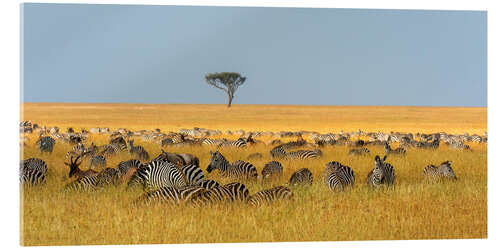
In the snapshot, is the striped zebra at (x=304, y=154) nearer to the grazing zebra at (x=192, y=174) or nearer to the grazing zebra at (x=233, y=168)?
the grazing zebra at (x=233, y=168)

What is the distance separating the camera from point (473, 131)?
10.8 m

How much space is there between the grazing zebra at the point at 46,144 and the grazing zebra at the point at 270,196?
161 inches

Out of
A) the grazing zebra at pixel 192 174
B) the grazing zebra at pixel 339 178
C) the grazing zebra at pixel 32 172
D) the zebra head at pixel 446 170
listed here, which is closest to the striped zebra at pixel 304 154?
the grazing zebra at pixel 339 178

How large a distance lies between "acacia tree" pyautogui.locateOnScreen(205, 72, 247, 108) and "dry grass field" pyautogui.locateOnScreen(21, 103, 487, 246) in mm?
725

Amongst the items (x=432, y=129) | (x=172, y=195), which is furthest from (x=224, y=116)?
(x=432, y=129)

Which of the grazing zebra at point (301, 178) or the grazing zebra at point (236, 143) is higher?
the grazing zebra at point (236, 143)

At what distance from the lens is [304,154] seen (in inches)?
471

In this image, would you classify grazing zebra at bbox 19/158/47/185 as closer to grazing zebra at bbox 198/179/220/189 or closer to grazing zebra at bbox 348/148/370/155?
grazing zebra at bbox 198/179/220/189

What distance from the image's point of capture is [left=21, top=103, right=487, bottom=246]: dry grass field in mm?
8133

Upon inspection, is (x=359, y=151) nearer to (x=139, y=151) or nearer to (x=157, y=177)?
(x=139, y=151)

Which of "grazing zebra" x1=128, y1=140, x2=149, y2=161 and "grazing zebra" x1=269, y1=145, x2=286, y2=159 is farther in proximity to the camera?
"grazing zebra" x1=269, y1=145, x2=286, y2=159

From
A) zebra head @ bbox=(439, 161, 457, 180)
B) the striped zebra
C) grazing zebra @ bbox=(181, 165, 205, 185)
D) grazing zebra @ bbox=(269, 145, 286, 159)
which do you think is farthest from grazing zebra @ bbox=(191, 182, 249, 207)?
zebra head @ bbox=(439, 161, 457, 180)

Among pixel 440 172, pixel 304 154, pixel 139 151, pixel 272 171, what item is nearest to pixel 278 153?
pixel 304 154

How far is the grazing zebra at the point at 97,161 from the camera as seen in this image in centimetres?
1016
